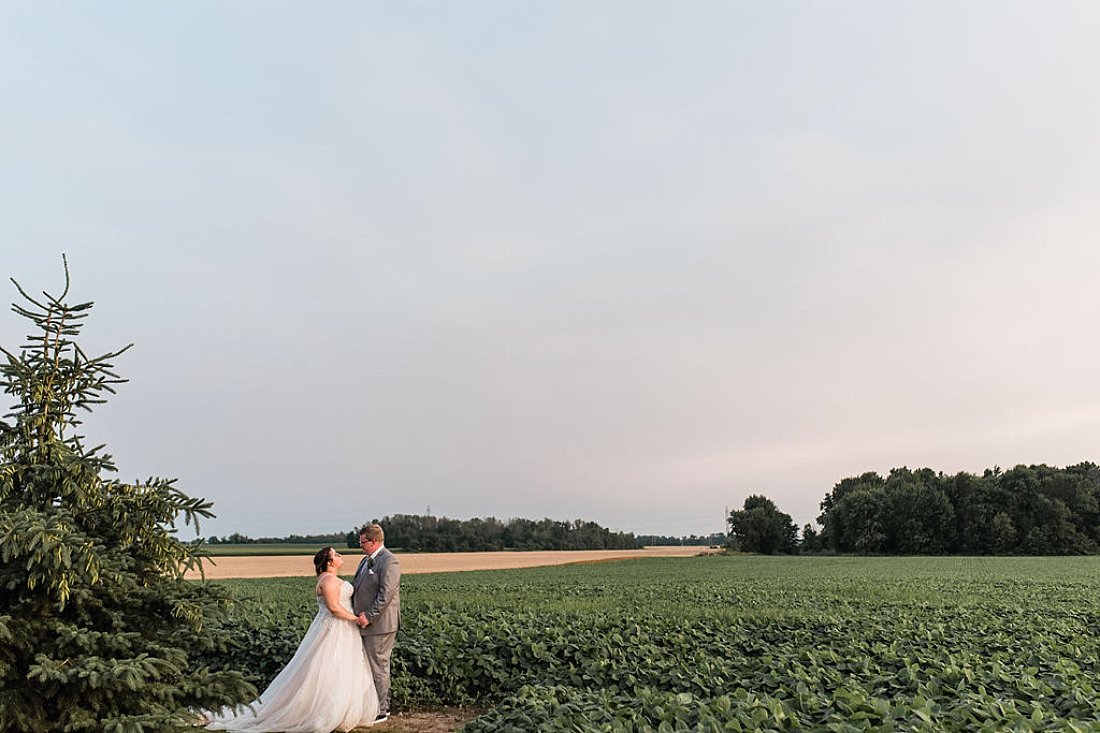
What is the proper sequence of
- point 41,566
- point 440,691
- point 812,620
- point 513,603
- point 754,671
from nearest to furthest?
point 41,566
point 754,671
point 440,691
point 812,620
point 513,603

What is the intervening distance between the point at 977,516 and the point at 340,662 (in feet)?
297

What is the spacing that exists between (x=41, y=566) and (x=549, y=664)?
25.1 ft

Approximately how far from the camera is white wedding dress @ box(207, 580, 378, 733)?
9.40m

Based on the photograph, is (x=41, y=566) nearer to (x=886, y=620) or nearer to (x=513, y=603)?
(x=886, y=620)

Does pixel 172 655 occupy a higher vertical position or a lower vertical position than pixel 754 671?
higher

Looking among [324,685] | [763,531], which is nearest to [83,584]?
[324,685]

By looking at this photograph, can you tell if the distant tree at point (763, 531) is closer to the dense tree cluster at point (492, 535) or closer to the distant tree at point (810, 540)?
the distant tree at point (810, 540)

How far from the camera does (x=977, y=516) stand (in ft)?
280

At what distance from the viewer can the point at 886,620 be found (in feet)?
45.7

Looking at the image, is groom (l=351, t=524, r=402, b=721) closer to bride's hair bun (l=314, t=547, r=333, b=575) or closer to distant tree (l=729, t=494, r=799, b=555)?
bride's hair bun (l=314, t=547, r=333, b=575)

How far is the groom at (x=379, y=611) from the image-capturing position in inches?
397

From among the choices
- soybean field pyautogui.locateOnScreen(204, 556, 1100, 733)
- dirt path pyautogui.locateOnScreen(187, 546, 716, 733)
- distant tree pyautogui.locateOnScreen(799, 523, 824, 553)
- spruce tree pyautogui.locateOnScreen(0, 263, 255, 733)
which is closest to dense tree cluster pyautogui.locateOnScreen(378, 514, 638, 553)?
dirt path pyautogui.locateOnScreen(187, 546, 716, 733)

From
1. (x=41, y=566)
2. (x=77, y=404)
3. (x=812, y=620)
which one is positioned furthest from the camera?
(x=812, y=620)

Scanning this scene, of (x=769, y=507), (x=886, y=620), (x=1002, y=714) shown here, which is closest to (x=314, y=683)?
(x=1002, y=714)
